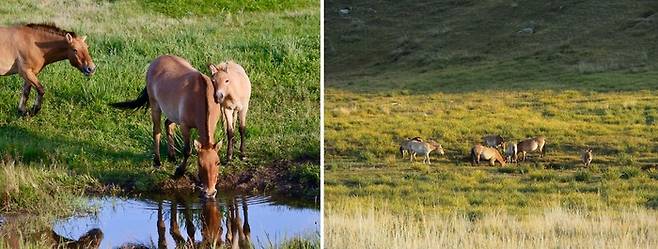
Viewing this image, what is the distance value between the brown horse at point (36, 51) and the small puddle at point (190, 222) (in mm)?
706

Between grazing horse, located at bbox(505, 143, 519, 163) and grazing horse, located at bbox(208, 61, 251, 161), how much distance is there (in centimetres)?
1317

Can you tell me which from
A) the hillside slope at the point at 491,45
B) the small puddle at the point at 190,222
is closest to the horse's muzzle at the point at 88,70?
the small puddle at the point at 190,222

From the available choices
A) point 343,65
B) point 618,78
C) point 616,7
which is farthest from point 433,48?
point 618,78

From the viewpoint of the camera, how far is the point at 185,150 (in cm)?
482

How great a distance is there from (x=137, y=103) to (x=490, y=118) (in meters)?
19.0

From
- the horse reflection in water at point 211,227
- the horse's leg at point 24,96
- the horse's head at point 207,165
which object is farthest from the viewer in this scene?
the horse's leg at point 24,96

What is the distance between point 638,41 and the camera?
114 ft

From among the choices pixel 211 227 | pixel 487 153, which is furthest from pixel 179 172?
pixel 487 153

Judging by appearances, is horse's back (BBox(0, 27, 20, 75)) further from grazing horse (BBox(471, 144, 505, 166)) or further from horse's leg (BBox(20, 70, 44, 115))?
grazing horse (BBox(471, 144, 505, 166))

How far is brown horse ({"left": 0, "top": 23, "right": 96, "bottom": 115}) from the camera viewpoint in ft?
17.4

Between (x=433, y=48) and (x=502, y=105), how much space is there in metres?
12.7

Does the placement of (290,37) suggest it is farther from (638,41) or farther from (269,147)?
(638,41)

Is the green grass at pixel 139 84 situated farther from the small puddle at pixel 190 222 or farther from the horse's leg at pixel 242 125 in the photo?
the small puddle at pixel 190 222

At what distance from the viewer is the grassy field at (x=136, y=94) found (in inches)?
206
